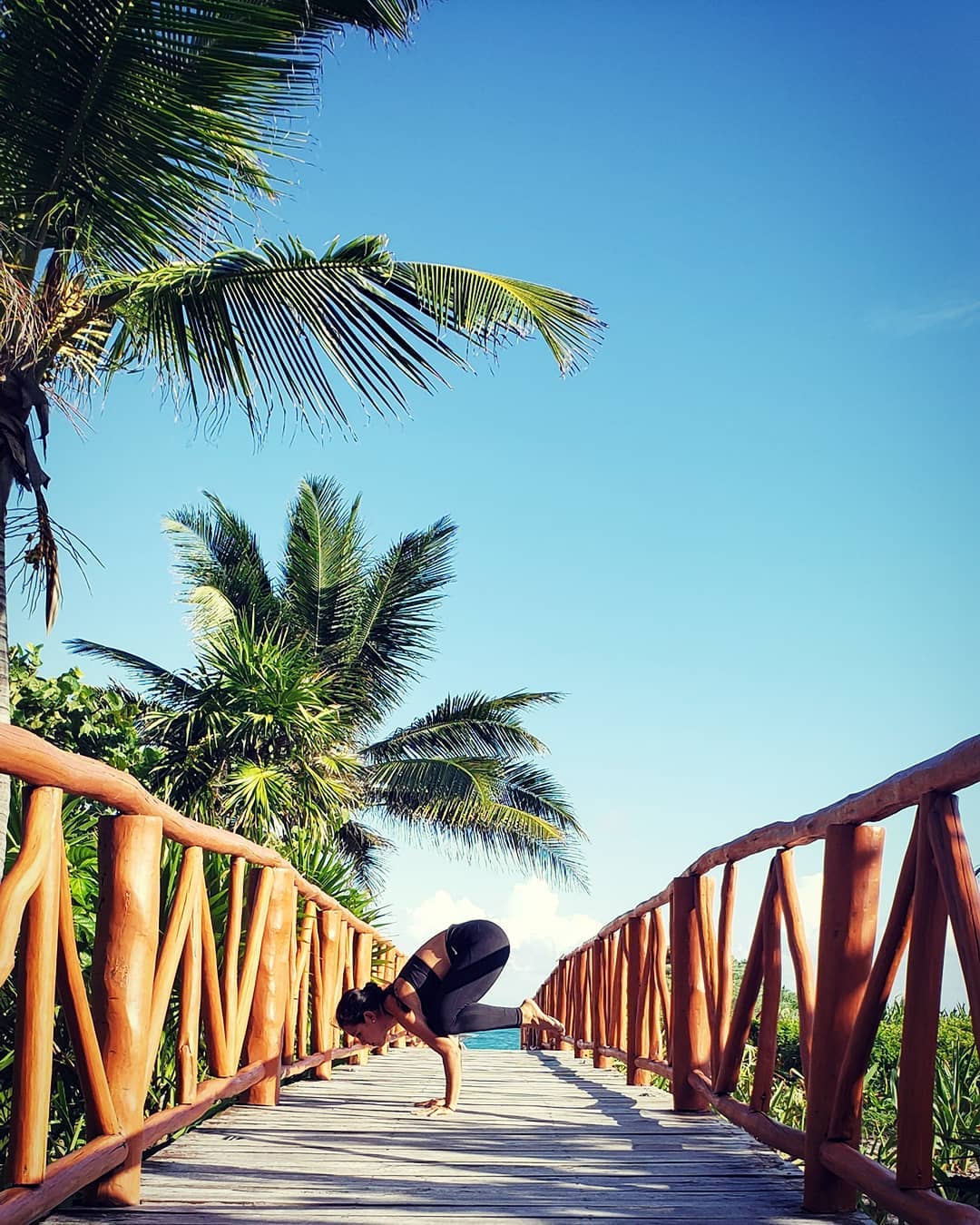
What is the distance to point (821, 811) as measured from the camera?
10.2ft

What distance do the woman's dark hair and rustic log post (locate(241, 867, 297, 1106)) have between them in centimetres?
26

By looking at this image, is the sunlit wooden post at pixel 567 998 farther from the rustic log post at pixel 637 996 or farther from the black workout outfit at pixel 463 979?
the black workout outfit at pixel 463 979

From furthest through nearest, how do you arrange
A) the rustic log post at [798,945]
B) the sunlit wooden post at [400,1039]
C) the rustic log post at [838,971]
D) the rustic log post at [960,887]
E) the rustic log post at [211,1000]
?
the sunlit wooden post at [400,1039] < the rustic log post at [211,1000] < the rustic log post at [798,945] < the rustic log post at [838,971] < the rustic log post at [960,887]

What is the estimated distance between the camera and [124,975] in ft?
9.54

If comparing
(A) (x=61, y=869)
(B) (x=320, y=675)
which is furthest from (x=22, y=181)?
(B) (x=320, y=675)

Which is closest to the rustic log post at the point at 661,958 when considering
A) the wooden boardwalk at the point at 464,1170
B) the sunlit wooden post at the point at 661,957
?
the sunlit wooden post at the point at 661,957

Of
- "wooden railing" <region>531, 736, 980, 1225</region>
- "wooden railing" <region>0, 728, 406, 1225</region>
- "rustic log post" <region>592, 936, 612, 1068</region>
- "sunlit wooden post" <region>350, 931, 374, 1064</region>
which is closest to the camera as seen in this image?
"wooden railing" <region>531, 736, 980, 1225</region>

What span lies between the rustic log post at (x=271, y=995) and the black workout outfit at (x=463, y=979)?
1.56 feet

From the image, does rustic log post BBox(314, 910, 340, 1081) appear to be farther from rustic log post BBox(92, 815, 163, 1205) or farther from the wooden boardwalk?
rustic log post BBox(92, 815, 163, 1205)

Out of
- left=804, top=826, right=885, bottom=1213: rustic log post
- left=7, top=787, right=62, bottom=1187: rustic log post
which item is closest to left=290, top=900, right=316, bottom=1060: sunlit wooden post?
left=804, top=826, right=885, bottom=1213: rustic log post

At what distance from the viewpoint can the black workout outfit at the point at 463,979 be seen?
5.26 metres

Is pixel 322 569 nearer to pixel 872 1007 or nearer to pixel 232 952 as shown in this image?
pixel 232 952

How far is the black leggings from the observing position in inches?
208

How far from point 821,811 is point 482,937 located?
2.67 m
